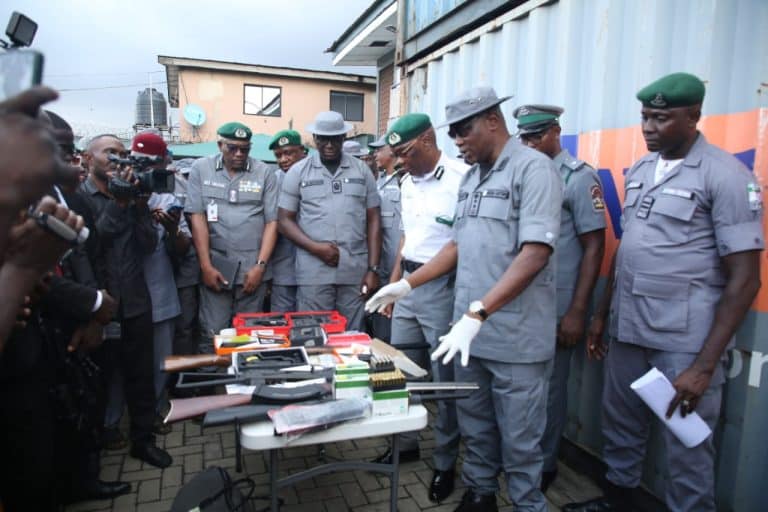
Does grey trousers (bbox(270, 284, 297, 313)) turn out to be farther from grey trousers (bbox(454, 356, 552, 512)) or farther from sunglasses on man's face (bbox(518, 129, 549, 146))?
sunglasses on man's face (bbox(518, 129, 549, 146))

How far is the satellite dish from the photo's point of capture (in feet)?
48.6

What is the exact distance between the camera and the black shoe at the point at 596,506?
2303 millimetres

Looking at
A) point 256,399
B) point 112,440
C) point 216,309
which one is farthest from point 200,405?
point 216,309

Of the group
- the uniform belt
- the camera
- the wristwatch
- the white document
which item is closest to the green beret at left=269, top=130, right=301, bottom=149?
the uniform belt

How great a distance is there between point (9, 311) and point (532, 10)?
120 inches

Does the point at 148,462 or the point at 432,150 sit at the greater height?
the point at 432,150

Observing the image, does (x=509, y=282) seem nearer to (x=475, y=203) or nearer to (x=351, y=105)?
(x=475, y=203)

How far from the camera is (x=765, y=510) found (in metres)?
1.98

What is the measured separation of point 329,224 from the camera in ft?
11.1

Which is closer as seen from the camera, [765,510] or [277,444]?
[277,444]

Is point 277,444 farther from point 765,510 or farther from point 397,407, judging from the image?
point 765,510

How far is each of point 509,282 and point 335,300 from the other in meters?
1.80

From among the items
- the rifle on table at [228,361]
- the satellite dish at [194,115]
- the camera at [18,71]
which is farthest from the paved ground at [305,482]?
the satellite dish at [194,115]

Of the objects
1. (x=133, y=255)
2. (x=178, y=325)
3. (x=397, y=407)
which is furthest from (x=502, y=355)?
(x=178, y=325)
